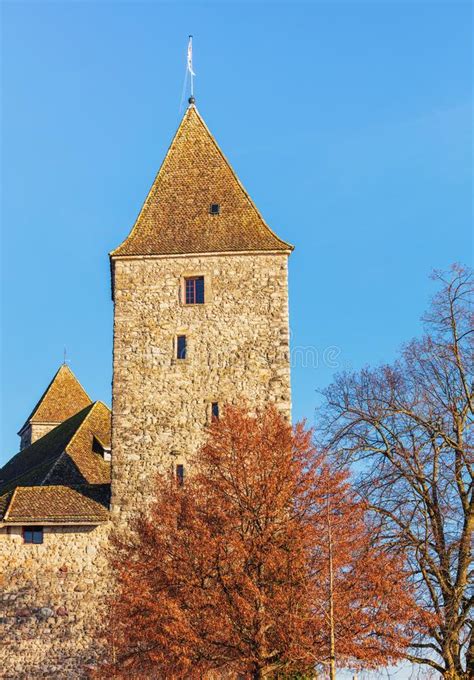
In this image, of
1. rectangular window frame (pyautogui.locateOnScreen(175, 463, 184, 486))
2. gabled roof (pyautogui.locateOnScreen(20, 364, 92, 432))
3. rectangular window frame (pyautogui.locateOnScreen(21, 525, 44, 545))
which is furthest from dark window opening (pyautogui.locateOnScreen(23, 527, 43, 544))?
gabled roof (pyautogui.locateOnScreen(20, 364, 92, 432))

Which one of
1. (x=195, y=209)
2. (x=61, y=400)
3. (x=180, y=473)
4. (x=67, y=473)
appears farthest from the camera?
(x=61, y=400)

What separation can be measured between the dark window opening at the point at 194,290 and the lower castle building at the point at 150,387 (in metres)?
0.03

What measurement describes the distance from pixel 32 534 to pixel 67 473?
2.85 metres

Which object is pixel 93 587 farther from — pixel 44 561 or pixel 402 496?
Answer: pixel 402 496

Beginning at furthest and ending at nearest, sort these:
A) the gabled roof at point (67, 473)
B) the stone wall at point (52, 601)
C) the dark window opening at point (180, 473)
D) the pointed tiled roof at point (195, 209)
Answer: the pointed tiled roof at point (195, 209), the gabled roof at point (67, 473), the dark window opening at point (180, 473), the stone wall at point (52, 601)

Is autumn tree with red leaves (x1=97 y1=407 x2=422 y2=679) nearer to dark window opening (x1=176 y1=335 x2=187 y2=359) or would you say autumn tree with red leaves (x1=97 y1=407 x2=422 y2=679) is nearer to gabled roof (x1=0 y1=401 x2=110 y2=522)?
gabled roof (x1=0 y1=401 x2=110 y2=522)

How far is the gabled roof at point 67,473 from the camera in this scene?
1034 inches

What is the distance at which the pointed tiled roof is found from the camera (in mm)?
28109

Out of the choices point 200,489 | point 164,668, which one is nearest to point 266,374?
point 200,489

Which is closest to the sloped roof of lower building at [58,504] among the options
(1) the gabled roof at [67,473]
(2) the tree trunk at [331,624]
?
(1) the gabled roof at [67,473]

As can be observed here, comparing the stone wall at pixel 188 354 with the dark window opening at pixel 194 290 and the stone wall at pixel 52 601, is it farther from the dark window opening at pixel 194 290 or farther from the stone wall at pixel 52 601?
the stone wall at pixel 52 601

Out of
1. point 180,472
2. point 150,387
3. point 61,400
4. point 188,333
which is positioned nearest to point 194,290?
point 188,333

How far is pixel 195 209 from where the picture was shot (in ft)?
95.7

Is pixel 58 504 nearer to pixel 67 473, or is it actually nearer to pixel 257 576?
pixel 67 473
